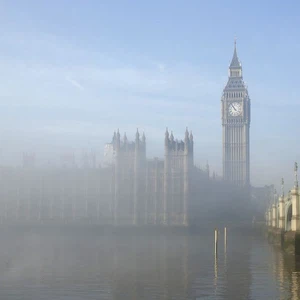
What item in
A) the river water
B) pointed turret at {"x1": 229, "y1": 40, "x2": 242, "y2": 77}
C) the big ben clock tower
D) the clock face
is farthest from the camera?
pointed turret at {"x1": 229, "y1": 40, "x2": 242, "y2": 77}

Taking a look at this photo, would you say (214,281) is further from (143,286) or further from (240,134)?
(240,134)

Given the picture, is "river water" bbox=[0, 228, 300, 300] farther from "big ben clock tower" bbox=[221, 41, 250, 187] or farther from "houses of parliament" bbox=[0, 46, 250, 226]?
"big ben clock tower" bbox=[221, 41, 250, 187]

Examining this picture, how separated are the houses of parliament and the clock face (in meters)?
37.0

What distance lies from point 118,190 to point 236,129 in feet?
153

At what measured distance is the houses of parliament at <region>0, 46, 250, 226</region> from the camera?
9444 centimetres

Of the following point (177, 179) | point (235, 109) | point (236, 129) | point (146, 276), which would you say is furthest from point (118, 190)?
point (146, 276)

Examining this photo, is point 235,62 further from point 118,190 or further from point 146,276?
point 146,276

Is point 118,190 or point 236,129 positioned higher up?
point 236,129

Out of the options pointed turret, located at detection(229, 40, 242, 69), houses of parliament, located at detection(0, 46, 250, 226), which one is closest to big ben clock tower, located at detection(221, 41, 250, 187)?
pointed turret, located at detection(229, 40, 242, 69)

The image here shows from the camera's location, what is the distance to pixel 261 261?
113 ft

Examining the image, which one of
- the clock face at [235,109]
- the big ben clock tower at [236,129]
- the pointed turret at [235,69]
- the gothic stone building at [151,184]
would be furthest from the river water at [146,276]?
the pointed turret at [235,69]

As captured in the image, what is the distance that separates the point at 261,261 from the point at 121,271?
33.9ft

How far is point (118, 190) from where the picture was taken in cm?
9544

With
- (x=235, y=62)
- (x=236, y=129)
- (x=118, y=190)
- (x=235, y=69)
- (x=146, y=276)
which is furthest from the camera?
(x=235, y=62)
